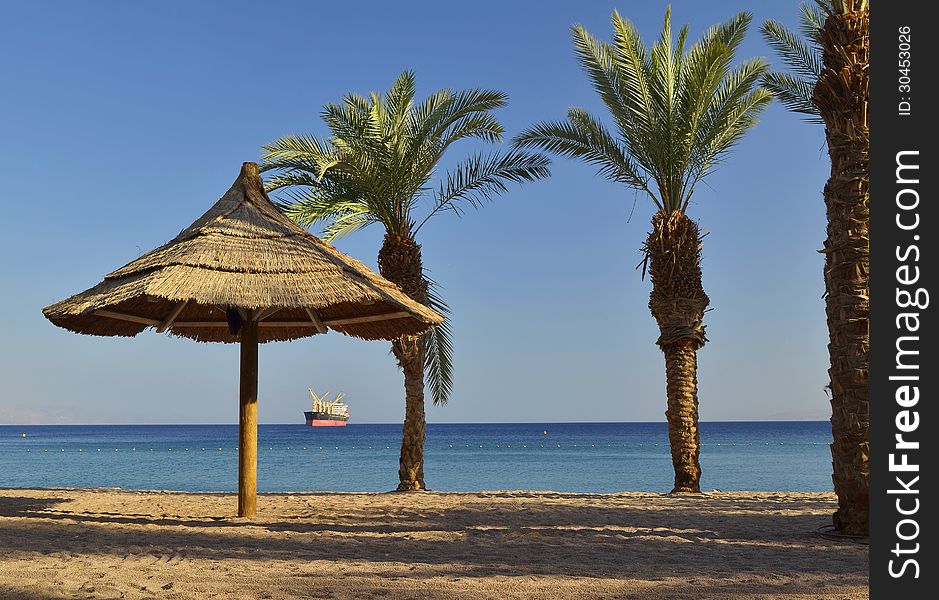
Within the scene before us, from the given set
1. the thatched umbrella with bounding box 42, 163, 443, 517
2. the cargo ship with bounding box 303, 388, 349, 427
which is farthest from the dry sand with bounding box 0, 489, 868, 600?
the cargo ship with bounding box 303, 388, 349, 427

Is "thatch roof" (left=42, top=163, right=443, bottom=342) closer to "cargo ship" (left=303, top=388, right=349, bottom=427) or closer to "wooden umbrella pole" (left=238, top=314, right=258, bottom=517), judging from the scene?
"wooden umbrella pole" (left=238, top=314, right=258, bottom=517)

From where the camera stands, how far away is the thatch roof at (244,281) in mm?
8548

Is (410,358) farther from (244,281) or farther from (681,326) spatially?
(244,281)

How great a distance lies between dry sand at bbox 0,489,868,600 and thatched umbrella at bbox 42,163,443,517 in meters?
1.50

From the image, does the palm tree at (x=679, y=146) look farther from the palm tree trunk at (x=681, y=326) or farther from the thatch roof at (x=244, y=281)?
the thatch roof at (x=244, y=281)

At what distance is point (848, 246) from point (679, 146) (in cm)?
643

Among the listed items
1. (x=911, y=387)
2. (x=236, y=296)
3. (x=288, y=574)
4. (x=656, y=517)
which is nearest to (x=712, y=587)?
(x=911, y=387)

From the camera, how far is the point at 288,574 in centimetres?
592

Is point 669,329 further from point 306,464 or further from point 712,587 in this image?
point 306,464

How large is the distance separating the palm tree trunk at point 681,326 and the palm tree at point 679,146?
17 mm

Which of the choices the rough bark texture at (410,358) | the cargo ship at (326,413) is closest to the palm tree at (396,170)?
the rough bark texture at (410,358)

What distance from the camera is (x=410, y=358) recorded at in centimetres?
1414

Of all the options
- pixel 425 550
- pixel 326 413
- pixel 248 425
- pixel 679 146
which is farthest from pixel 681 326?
pixel 326 413

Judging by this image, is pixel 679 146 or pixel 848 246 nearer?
pixel 848 246
